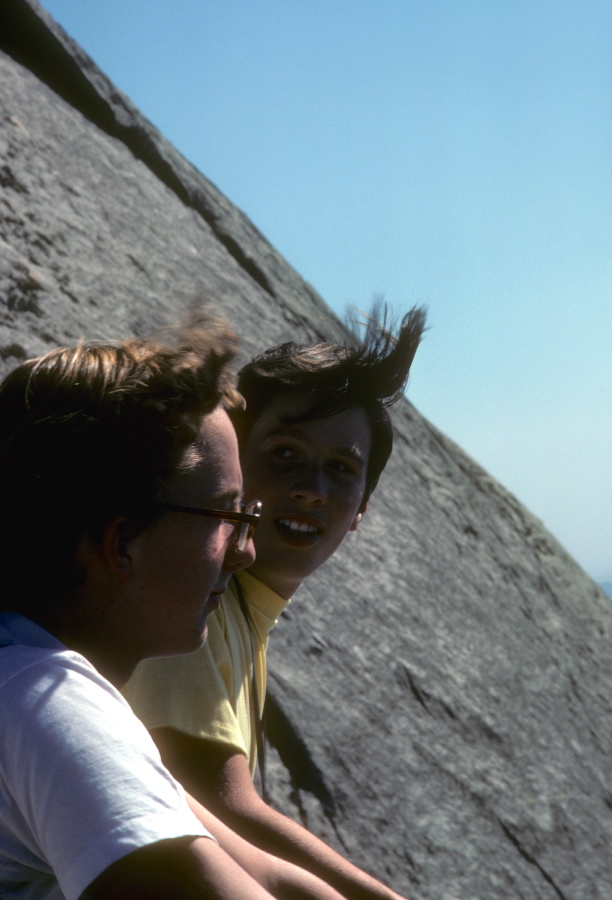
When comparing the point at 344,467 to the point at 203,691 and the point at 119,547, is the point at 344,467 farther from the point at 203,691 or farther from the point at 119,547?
the point at 119,547

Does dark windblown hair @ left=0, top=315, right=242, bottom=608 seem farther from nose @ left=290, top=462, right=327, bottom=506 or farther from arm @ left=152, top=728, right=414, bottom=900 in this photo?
nose @ left=290, top=462, right=327, bottom=506

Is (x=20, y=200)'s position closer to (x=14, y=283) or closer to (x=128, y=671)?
(x=14, y=283)

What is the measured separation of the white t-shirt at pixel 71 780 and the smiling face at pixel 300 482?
999 mm

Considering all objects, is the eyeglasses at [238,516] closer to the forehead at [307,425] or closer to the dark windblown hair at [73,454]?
the dark windblown hair at [73,454]

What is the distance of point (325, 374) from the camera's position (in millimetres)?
2102

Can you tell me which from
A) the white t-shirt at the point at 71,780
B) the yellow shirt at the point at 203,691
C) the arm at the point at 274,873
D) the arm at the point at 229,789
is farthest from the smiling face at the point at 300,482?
the white t-shirt at the point at 71,780

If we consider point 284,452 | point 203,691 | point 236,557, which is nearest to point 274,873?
point 203,691

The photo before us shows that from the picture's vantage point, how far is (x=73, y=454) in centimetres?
113

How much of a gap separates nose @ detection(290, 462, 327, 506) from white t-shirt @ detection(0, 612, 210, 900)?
1.04 meters

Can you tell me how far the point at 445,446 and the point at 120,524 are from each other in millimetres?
4489

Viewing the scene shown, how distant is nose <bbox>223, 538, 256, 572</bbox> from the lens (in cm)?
131

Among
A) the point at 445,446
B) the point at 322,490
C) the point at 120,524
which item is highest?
the point at 445,446

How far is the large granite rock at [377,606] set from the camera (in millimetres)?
2971

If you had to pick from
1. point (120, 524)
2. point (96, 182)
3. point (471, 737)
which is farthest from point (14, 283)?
point (471, 737)
